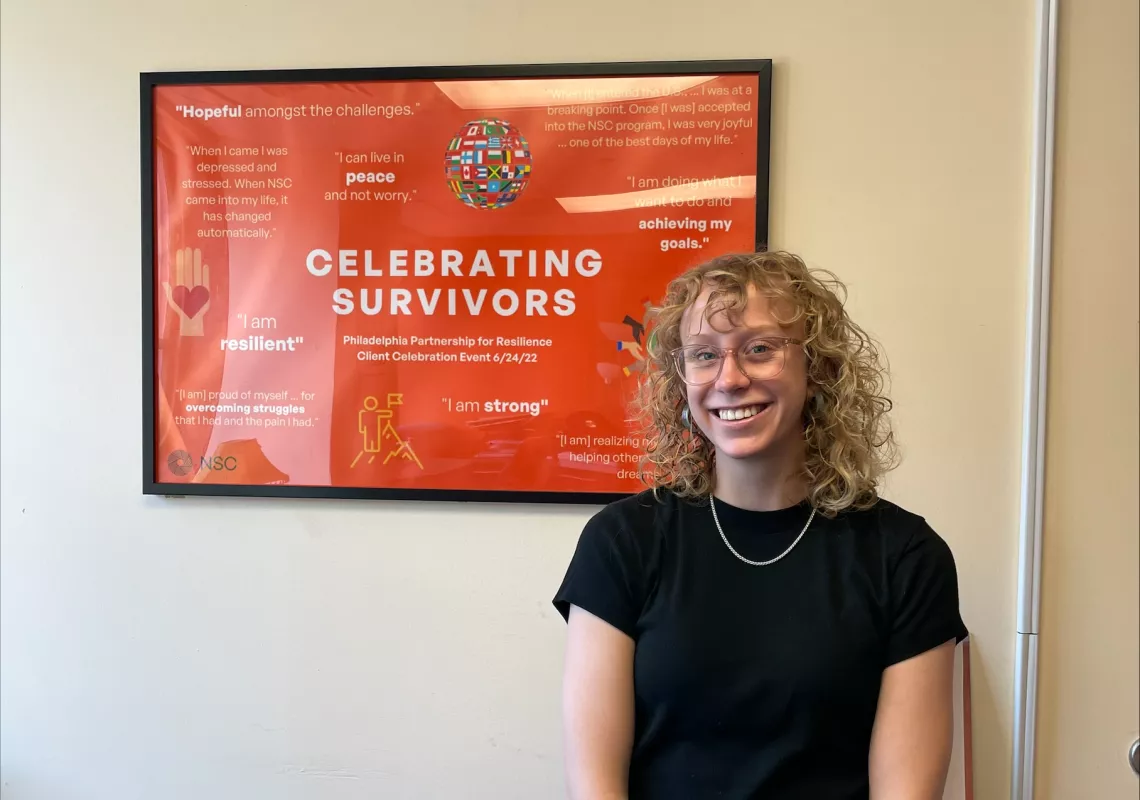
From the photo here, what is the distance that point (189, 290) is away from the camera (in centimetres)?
158

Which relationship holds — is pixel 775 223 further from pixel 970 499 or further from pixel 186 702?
pixel 186 702

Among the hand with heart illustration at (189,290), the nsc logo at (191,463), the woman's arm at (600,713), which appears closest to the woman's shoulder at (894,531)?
the woman's arm at (600,713)

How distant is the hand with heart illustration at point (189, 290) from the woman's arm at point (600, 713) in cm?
110

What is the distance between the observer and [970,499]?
1.44 meters

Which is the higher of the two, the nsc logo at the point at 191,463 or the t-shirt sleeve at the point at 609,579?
the nsc logo at the point at 191,463

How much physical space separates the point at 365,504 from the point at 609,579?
Answer: 736 mm

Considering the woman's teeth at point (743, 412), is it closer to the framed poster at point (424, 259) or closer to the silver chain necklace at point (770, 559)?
the silver chain necklace at point (770, 559)

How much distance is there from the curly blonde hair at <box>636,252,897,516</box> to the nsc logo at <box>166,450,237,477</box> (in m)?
0.97

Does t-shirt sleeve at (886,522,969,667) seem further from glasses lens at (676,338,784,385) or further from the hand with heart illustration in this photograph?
the hand with heart illustration

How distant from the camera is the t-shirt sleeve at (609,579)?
101 centimetres

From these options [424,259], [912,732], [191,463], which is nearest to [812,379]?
[912,732]

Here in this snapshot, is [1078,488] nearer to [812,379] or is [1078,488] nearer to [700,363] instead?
[812,379]

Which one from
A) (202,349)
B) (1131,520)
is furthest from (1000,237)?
(202,349)

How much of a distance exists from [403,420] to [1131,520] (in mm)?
1238
